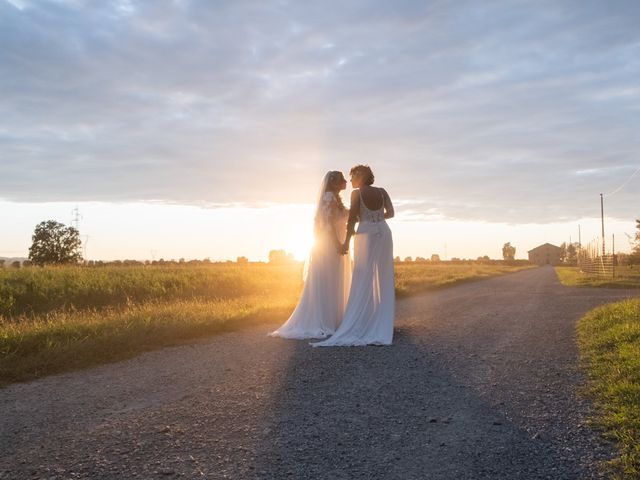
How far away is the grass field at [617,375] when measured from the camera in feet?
14.0

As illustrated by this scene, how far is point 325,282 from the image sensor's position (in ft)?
35.9

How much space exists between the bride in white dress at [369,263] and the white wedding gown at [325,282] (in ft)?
1.85

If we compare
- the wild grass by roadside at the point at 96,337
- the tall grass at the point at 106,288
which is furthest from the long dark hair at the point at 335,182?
the tall grass at the point at 106,288

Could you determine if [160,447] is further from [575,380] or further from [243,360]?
[575,380]

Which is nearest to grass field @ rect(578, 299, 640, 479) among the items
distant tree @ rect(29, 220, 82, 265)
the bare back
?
the bare back

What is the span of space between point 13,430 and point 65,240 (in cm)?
7645

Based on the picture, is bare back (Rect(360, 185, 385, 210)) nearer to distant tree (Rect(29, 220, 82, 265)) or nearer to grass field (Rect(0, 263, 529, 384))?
grass field (Rect(0, 263, 529, 384))

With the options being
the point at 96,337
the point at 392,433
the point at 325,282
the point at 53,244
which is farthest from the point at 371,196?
the point at 53,244

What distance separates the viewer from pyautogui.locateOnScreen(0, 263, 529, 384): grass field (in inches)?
331

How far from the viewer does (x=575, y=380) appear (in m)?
6.60

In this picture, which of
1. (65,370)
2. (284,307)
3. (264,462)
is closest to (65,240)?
(284,307)

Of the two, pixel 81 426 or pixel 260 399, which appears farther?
pixel 260 399

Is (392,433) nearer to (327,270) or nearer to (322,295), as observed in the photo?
(322,295)

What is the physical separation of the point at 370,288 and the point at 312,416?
506cm
